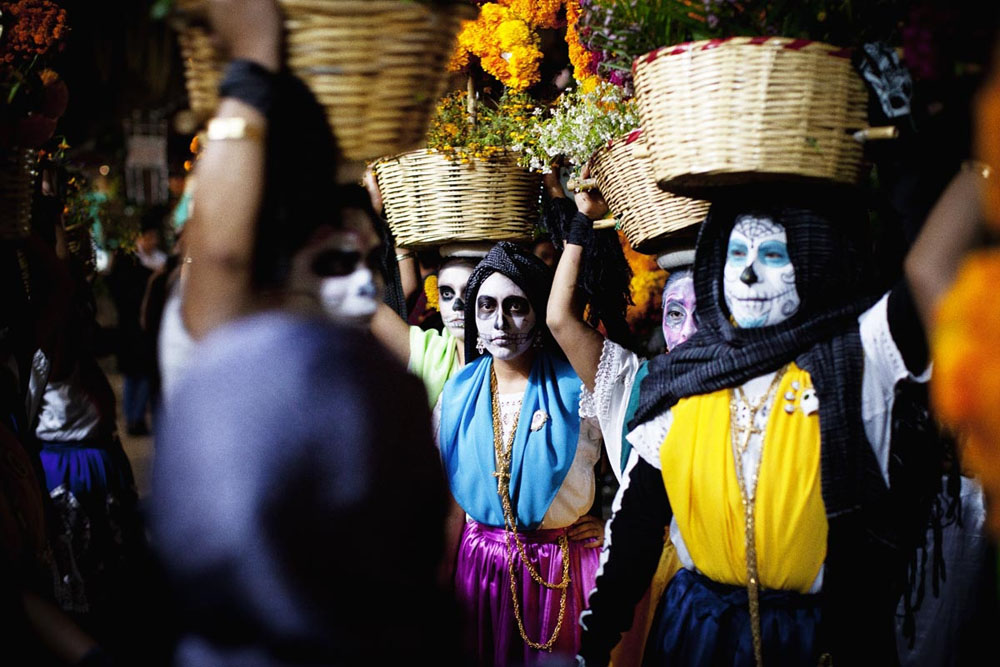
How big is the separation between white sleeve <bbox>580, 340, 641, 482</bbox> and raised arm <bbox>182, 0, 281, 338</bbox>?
2.07 m

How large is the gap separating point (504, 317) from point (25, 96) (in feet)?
6.08

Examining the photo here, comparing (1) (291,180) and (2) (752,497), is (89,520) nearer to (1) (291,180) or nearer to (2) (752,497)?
(2) (752,497)

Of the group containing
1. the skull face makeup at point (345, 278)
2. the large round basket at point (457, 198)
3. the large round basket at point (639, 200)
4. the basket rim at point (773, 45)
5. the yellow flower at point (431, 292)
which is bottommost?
the yellow flower at point (431, 292)

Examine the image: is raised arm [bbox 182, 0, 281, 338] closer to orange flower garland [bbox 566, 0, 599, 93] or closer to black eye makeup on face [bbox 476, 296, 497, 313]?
orange flower garland [bbox 566, 0, 599, 93]

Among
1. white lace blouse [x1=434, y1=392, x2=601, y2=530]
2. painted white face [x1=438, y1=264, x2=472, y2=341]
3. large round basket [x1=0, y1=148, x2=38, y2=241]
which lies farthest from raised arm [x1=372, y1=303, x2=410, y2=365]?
large round basket [x1=0, y1=148, x2=38, y2=241]

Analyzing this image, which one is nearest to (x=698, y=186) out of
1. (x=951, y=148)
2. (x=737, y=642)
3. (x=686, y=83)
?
(x=686, y=83)

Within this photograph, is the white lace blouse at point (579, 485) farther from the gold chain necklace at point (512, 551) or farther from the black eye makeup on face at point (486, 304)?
the black eye makeup on face at point (486, 304)

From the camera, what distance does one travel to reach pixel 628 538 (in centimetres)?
275

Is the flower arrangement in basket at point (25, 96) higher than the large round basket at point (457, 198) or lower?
higher

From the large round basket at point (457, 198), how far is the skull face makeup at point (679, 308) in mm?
638

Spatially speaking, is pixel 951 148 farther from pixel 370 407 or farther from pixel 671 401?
pixel 370 407

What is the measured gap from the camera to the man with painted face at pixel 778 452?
2.35 m

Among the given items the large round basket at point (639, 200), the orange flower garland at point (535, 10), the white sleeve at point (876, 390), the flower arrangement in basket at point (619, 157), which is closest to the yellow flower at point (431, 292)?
the orange flower garland at point (535, 10)

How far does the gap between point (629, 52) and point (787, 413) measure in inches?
42.7
